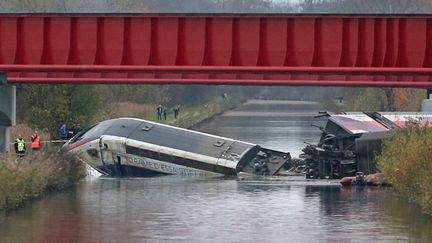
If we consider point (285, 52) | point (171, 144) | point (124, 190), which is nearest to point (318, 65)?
point (285, 52)

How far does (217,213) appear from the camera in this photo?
132 ft

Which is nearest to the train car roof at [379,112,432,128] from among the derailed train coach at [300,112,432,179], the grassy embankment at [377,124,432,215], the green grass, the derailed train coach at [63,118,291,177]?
the derailed train coach at [300,112,432,179]

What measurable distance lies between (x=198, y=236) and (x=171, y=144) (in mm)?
21302

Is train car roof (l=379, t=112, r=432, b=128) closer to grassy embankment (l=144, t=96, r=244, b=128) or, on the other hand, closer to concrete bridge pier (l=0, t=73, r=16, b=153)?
concrete bridge pier (l=0, t=73, r=16, b=153)

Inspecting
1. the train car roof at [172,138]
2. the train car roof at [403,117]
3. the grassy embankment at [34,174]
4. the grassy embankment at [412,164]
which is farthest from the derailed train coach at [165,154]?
the grassy embankment at [412,164]

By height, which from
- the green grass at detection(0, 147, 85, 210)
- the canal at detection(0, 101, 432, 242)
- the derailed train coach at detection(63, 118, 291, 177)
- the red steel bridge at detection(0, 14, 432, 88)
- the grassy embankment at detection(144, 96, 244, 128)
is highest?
the grassy embankment at detection(144, 96, 244, 128)

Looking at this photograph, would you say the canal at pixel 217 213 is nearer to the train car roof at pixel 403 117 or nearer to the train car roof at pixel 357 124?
the train car roof at pixel 357 124

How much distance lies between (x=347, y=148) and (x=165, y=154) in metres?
7.65

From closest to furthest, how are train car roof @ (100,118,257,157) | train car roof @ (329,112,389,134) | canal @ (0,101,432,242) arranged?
canal @ (0,101,432,242)
train car roof @ (329,112,389,134)
train car roof @ (100,118,257,157)

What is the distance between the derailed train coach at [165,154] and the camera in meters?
55.2

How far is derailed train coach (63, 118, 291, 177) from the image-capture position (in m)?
55.2

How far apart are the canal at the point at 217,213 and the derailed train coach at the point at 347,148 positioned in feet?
3.71

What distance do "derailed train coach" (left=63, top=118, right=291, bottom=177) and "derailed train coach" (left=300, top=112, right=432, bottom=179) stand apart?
7.25 feet

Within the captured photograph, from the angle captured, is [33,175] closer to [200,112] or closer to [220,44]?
[220,44]
